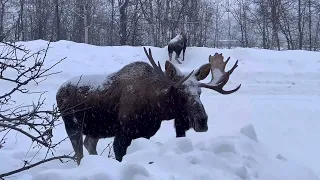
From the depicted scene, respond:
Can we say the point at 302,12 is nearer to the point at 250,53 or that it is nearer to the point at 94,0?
the point at 94,0

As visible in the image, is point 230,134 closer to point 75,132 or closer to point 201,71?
point 201,71

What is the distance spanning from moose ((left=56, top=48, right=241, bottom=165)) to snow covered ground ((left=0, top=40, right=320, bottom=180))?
48 centimetres

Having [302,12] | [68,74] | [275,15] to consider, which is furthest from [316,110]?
[302,12]

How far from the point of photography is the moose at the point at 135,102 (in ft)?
18.9

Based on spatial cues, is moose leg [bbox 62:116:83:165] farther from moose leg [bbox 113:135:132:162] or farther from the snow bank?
the snow bank

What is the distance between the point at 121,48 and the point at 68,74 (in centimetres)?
464

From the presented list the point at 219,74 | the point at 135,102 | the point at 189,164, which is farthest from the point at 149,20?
the point at 189,164

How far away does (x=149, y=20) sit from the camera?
35.2m

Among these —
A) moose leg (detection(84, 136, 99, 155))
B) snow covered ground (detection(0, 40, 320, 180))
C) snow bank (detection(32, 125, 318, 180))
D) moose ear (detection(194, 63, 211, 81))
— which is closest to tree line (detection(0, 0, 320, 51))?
snow covered ground (detection(0, 40, 320, 180))

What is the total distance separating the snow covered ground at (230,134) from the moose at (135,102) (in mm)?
476

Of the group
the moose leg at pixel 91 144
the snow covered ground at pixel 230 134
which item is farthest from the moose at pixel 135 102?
the snow covered ground at pixel 230 134

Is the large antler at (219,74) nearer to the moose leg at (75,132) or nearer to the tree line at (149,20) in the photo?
the moose leg at (75,132)

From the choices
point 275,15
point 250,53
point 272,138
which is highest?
point 275,15

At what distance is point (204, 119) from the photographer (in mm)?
5398
